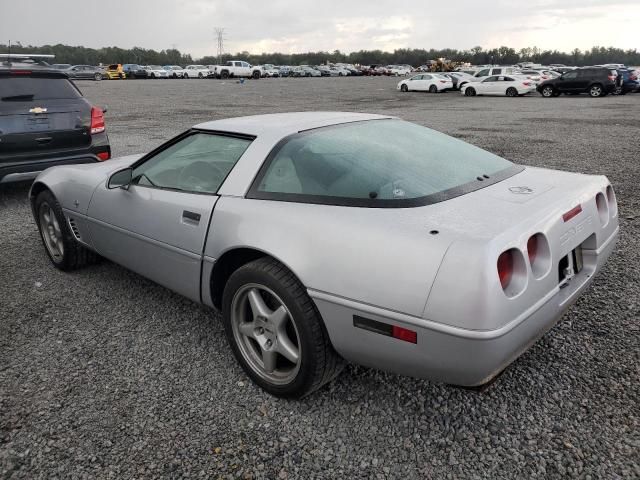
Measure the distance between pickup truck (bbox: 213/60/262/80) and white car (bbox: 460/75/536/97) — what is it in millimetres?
30438

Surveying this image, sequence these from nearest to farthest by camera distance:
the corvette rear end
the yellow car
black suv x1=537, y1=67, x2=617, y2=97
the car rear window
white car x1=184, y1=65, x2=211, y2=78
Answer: the corvette rear end, the car rear window, black suv x1=537, y1=67, x2=617, y2=97, the yellow car, white car x1=184, y1=65, x2=211, y2=78

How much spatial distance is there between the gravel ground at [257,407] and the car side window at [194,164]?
0.90m

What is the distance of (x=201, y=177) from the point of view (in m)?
2.91

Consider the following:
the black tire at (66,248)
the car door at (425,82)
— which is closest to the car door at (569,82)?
the car door at (425,82)

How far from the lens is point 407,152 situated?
105 inches

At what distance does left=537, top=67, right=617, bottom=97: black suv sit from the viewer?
2416 cm

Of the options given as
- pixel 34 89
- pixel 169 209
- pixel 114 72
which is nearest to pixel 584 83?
pixel 34 89

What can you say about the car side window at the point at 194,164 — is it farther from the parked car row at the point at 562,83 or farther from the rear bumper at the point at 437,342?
the parked car row at the point at 562,83

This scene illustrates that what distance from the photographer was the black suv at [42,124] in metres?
5.52

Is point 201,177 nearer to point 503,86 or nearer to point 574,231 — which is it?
point 574,231

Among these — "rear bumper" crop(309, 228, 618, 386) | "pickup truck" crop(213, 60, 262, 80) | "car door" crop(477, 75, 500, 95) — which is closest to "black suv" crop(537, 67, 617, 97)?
"car door" crop(477, 75, 500, 95)

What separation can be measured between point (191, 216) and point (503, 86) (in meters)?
26.7

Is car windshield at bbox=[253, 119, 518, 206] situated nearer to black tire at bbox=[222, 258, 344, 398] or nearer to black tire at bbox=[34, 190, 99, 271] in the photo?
black tire at bbox=[222, 258, 344, 398]

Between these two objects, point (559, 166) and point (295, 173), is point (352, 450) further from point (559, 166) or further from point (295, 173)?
point (559, 166)
